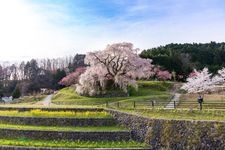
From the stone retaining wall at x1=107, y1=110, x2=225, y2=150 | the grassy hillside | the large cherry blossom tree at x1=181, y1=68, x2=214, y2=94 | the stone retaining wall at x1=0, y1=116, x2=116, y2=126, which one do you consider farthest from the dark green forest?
the stone retaining wall at x1=107, y1=110, x2=225, y2=150

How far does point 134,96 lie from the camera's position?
55.6m

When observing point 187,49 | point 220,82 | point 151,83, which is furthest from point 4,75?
point 220,82

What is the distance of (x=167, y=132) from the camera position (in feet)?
77.3

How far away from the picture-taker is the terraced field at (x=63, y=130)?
1069 inches

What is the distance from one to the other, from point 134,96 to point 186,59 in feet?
106

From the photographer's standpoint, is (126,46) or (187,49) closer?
(126,46)

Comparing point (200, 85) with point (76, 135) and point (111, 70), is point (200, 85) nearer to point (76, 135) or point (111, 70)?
point (111, 70)

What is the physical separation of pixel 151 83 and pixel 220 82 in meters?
9.83

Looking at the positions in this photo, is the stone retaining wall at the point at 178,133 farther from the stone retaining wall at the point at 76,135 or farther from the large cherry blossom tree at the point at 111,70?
the large cherry blossom tree at the point at 111,70

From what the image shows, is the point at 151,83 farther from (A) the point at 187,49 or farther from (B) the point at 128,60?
(A) the point at 187,49

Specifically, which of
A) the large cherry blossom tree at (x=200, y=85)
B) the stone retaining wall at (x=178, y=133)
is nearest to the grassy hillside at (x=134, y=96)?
the large cherry blossom tree at (x=200, y=85)

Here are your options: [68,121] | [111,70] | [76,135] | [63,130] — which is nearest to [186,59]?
[111,70]

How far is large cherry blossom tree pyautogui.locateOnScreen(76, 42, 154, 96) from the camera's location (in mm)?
57062

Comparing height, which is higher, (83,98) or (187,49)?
(187,49)
